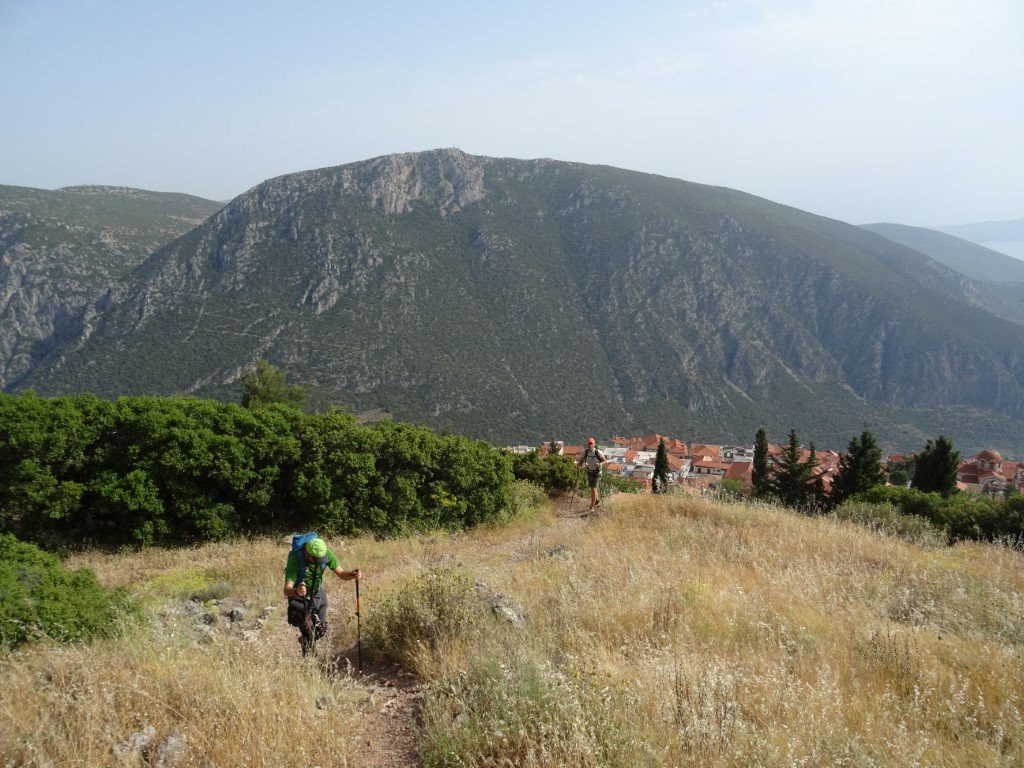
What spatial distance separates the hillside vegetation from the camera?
9.75 ft

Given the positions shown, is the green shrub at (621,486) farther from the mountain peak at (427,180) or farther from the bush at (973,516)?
the mountain peak at (427,180)

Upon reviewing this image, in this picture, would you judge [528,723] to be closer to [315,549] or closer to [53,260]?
[315,549]

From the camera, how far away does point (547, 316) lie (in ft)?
368

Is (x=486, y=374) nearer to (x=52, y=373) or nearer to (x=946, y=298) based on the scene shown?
(x=52, y=373)

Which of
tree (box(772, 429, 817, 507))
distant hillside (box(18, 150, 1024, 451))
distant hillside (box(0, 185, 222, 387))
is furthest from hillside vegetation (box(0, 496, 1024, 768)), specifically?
distant hillside (box(0, 185, 222, 387))

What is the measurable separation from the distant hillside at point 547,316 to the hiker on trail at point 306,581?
7349cm

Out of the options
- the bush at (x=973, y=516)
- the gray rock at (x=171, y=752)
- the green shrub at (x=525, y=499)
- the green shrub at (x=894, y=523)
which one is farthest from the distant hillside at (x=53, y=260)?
the bush at (x=973, y=516)

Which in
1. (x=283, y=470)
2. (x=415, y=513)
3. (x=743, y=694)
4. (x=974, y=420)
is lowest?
(x=974, y=420)

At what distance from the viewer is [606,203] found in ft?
463

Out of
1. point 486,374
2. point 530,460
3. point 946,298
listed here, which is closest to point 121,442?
point 530,460

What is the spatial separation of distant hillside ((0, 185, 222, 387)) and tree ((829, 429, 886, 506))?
101500mm

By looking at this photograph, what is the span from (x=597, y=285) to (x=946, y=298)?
81.1 metres

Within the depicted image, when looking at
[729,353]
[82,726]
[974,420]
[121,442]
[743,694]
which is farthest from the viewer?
[729,353]

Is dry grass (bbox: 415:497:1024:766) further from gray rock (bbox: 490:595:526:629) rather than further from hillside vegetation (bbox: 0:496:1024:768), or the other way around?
gray rock (bbox: 490:595:526:629)
